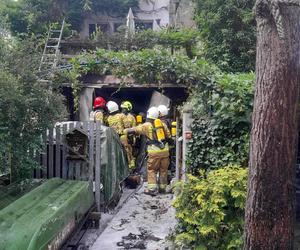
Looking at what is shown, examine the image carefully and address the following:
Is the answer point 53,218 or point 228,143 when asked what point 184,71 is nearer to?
point 228,143

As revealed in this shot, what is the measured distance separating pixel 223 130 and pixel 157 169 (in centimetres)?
277

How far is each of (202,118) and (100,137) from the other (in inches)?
71.4

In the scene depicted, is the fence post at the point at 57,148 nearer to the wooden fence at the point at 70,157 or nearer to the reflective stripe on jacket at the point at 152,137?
the wooden fence at the point at 70,157

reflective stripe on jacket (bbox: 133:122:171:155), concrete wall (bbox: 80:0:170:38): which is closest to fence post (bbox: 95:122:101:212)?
reflective stripe on jacket (bbox: 133:122:171:155)

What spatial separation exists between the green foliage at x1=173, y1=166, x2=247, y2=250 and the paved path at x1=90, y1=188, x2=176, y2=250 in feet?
2.00

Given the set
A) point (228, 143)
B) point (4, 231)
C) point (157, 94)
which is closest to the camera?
point (4, 231)

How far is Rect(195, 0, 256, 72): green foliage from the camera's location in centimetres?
1391

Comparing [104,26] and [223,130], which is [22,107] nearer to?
[223,130]

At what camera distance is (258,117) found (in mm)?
4570

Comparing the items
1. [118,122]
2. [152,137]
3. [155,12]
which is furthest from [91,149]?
[155,12]

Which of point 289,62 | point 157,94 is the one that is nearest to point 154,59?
point 157,94

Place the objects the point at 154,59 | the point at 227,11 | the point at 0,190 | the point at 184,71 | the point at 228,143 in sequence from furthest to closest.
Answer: the point at 227,11, the point at 154,59, the point at 184,71, the point at 228,143, the point at 0,190

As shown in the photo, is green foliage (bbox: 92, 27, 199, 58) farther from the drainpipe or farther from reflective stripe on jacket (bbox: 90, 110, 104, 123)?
the drainpipe

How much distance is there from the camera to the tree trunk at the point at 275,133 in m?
4.44
